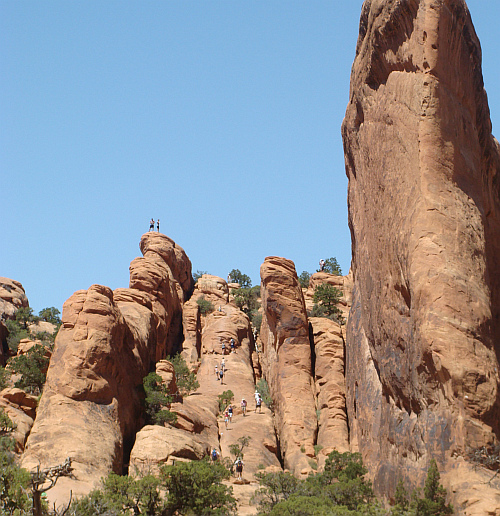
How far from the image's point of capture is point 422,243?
25.4 metres

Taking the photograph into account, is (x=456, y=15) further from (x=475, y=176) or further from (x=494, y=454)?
(x=494, y=454)

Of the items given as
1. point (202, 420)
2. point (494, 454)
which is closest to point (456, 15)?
point (494, 454)

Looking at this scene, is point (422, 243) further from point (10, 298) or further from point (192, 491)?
point (10, 298)

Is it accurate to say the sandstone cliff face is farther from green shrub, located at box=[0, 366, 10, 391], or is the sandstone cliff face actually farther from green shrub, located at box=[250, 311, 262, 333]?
green shrub, located at box=[250, 311, 262, 333]

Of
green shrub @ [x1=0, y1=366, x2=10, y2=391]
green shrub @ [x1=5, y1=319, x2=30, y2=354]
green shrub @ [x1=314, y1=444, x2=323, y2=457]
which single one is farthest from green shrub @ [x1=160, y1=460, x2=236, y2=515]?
green shrub @ [x1=5, y1=319, x2=30, y2=354]

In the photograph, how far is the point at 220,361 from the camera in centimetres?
4856

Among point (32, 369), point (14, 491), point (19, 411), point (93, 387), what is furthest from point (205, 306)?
point (14, 491)

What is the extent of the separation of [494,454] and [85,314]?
69.2 ft

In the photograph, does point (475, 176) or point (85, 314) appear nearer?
point (475, 176)

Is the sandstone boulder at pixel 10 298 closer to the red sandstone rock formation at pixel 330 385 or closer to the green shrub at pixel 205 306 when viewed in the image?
the green shrub at pixel 205 306

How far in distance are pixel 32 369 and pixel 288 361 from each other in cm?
1383

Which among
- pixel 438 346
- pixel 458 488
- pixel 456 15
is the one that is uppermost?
pixel 456 15

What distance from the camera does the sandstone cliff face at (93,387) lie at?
29.8 m

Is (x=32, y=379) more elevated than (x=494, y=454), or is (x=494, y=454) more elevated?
(x=32, y=379)
